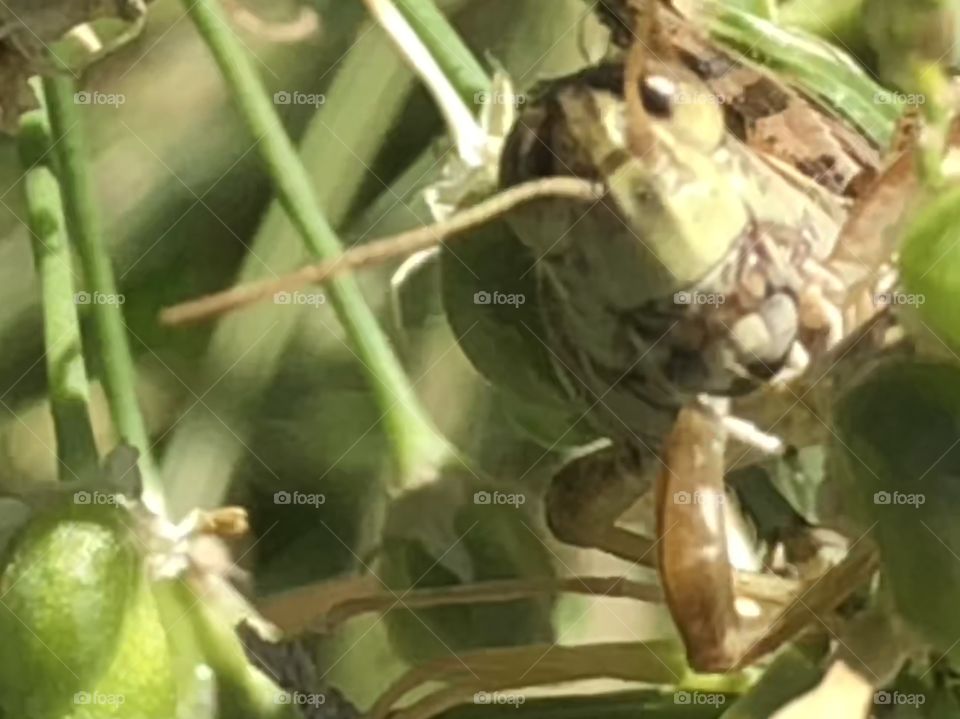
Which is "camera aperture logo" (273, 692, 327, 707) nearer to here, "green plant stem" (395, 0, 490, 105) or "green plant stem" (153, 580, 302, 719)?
"green plant stem" (153, 580, 302, 719)

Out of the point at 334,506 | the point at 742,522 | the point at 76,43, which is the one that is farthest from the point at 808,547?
the point at 76,43

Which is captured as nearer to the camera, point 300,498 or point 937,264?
point 937,264

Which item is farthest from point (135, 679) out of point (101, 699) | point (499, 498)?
point (499, 498)

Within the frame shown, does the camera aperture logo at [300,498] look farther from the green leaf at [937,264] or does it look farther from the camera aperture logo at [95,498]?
the green leaf at [937,264]

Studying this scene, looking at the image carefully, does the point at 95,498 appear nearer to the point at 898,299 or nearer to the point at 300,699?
the point at 300,699

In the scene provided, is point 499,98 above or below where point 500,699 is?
above

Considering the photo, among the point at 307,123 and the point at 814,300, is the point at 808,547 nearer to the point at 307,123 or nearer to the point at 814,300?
the point at 814,300

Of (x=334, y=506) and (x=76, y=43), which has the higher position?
(x=76, y=43)
